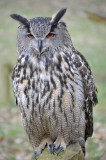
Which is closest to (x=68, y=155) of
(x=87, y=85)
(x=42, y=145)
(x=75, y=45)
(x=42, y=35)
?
(x=42, y=145)

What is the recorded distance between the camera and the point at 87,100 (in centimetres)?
524

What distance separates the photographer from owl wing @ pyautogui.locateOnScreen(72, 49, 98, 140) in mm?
5020

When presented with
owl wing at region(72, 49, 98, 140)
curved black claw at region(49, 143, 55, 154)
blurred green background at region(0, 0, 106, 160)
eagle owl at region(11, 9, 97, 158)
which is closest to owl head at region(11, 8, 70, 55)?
eagle owl at region(11, 9, 97, 158)

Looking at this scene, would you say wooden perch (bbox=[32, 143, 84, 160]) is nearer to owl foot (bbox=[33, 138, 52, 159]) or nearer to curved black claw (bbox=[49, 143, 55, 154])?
curved black claw (bbox=[49, 143, 55, 154])

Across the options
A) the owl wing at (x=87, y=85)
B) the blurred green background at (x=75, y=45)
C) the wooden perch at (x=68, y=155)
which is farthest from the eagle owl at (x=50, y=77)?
the blurred green background at (x=75, y=45)

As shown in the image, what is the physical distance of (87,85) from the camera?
515cm

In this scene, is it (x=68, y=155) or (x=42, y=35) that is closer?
(x=68, y=155)

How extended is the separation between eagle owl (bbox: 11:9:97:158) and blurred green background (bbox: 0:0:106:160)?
87cm

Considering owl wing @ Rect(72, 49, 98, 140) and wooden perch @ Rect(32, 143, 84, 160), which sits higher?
owl wing @ Rect(72, 49, 98, 140)

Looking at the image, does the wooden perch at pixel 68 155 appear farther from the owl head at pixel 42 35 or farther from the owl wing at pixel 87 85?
the owl head at pixel 42 35

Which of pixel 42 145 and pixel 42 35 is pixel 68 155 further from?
pixel 42 35

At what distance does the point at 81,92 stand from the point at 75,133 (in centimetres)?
43

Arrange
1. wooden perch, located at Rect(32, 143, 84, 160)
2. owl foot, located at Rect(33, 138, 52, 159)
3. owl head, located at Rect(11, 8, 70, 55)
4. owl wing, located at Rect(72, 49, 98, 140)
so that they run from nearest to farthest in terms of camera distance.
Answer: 1. wooden perch, located at Rect(32, 143, 84, 160)
2. owl head, located at Rect(11, 8, 70, 55)
3. owl wing, located at Rect(72, 49, 98, 140)
4. owl foot, located at Rect(33, 138, 52, 159)

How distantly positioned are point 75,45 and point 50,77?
1373cm
